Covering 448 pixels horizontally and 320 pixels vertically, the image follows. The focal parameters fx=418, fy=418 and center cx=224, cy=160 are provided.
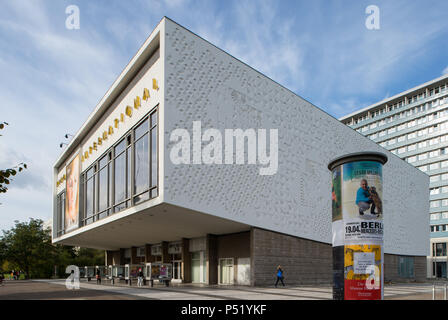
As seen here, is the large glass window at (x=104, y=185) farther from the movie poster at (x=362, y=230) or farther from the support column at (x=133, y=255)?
the movie poster at (x=362, y=230)

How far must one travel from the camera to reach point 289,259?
29703 millimetres

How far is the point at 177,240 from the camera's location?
36125 mm

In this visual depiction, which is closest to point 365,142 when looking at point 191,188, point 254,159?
point 254,159

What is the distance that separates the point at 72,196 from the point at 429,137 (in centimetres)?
6782

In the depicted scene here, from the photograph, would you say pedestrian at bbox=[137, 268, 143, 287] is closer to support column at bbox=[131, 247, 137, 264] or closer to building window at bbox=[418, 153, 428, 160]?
support column at bbox=[131, 247, 137, 264]

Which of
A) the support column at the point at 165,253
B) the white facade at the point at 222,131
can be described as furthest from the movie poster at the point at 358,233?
the support column at the point at 165,253

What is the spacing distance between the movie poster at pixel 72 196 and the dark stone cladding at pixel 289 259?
21.2 meters

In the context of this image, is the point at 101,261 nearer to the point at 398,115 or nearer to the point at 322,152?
the point at 322,152

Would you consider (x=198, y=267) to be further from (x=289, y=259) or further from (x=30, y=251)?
(x=30, y=251)

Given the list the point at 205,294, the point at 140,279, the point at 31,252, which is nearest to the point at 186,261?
the point at 140,279

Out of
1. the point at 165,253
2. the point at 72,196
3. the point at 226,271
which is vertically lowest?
the point at 226,271

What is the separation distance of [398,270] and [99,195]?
32137 millimetres

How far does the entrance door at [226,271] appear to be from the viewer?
3011cm

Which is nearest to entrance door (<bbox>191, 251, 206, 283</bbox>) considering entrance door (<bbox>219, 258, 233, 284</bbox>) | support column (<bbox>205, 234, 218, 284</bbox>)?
support column (<bbox>205, 234, 218, 284</bbox>)
